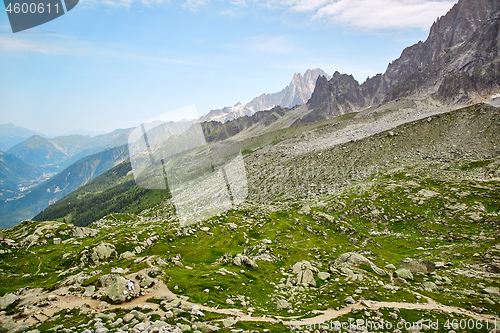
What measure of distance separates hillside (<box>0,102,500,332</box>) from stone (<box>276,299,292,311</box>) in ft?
0.34

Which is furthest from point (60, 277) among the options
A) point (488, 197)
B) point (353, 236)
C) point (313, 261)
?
point (488, 197)

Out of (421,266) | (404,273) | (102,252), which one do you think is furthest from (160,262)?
(421,266)

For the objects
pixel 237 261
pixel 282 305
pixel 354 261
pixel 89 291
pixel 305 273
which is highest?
pixel 89 291

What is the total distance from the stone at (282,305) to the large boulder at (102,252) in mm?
26284

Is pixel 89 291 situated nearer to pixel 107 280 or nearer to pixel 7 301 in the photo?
pixel 107 280

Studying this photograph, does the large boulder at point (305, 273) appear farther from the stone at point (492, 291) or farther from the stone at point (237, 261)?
the stone at point (492, 291)

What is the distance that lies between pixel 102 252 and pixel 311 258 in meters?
31.0

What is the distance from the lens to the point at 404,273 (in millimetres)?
27562

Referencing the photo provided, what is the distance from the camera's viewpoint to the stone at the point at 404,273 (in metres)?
27.1

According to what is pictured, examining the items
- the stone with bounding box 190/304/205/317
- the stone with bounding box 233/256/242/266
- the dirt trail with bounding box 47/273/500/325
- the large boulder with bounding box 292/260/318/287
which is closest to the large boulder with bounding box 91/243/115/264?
the dirt trail with bounding box 47/273/500/325

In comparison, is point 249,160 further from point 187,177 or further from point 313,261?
→ point 313,261

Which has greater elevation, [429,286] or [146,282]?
[146,282]

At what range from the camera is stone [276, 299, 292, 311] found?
21.5 meters

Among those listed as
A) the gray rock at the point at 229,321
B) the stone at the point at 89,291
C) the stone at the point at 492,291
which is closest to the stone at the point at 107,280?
the stone at the point at 89,291
